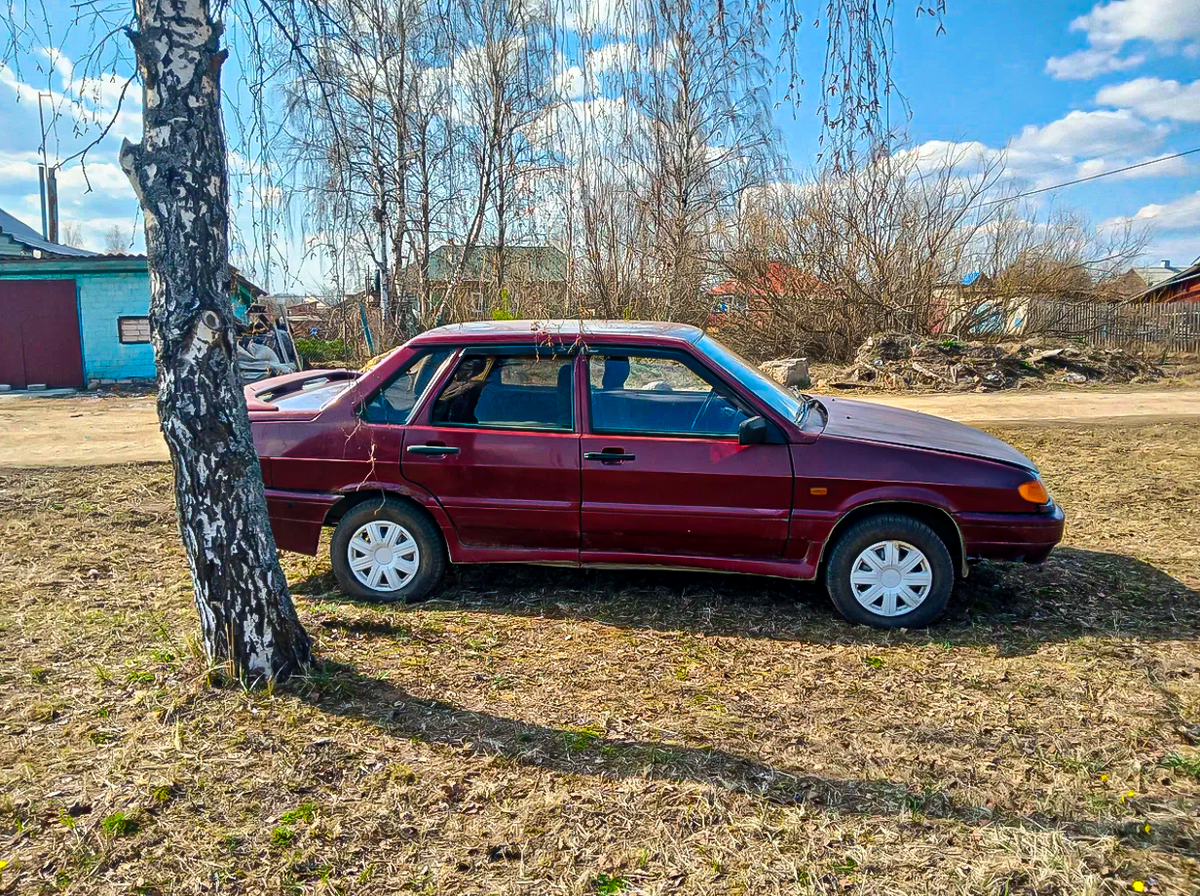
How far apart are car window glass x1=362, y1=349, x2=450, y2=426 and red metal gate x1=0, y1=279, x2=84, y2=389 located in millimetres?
18718

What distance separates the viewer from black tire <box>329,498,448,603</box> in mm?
4910

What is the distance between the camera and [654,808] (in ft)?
9.33

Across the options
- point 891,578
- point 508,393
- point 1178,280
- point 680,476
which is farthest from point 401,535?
point 1178,280

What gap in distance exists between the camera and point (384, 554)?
16.2 ft

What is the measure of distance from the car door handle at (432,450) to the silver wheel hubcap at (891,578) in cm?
239

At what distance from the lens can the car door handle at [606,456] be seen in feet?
15.4

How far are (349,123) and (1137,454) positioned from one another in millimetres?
9114

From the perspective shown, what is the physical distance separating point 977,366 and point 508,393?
15557mm

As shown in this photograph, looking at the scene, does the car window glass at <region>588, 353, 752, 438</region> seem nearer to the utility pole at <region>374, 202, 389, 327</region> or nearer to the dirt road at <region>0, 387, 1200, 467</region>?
the utility pole at <region>374, 202, 389, 327</region>

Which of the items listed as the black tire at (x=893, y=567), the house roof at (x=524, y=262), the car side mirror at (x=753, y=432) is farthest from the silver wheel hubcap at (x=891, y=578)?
the house roof at (x=524, y=262)

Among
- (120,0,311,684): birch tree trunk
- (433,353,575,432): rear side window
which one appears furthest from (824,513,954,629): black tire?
(120,0,311,684): birch tree trunk

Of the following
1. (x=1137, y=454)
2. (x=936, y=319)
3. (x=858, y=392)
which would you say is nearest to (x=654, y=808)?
(x=1137, y=454)

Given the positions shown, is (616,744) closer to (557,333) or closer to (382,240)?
(557,333)

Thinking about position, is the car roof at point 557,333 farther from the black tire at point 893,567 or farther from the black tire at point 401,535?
the black tire at point 893,567
